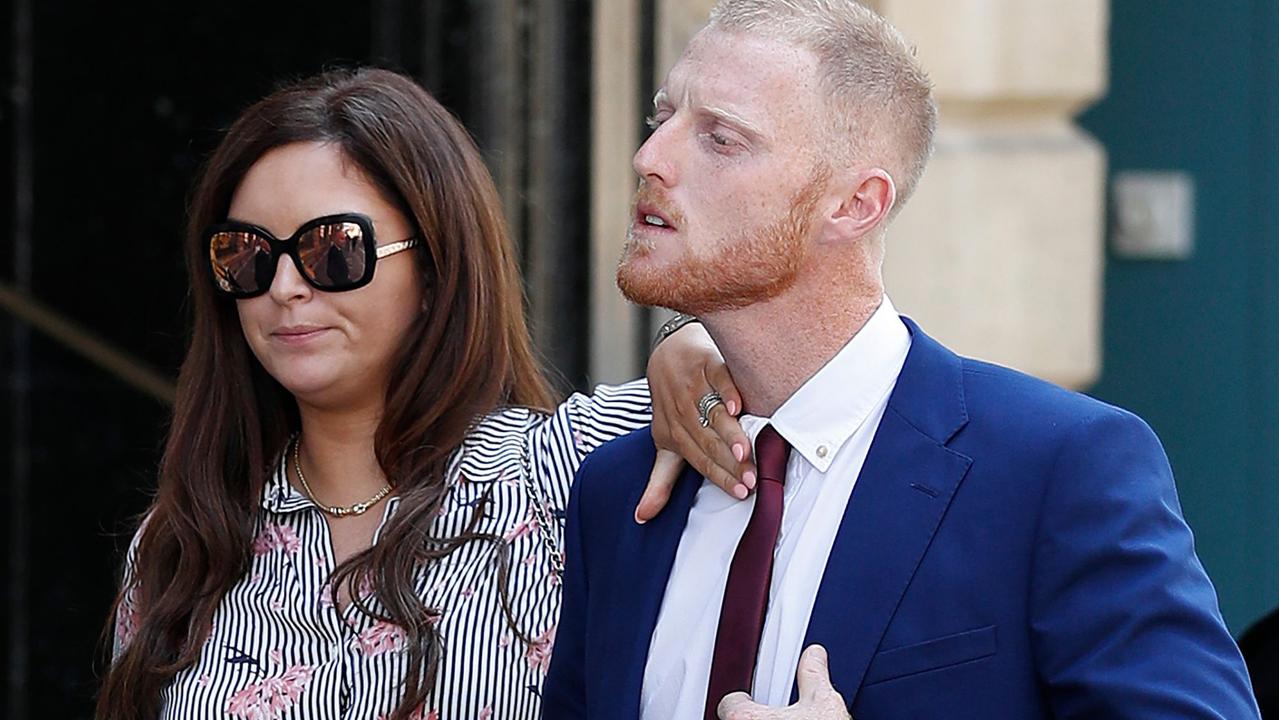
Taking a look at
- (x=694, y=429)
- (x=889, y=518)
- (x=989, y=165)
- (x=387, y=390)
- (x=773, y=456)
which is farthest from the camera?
(x=989, y=165)

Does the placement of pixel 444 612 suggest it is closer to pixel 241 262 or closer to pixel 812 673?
pixel 241 262

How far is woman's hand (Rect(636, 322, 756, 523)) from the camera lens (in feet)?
6.45

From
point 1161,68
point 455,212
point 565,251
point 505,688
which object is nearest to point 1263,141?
point 1161,68

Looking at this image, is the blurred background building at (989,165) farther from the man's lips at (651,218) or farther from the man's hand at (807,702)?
the man's hand at (807,702)

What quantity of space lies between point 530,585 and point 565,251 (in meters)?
2.04

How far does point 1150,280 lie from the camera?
15.2 feet

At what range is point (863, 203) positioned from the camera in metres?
1.91

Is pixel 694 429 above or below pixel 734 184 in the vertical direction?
below

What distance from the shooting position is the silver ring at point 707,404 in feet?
6.70

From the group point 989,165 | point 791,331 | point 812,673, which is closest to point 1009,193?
point 989,165

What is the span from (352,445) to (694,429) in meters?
0.78

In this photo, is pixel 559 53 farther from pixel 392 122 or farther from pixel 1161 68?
pixel 392 122

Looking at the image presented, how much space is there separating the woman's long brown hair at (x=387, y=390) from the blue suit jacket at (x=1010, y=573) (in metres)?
0.77

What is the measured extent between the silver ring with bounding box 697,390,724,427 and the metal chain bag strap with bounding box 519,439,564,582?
462mm
